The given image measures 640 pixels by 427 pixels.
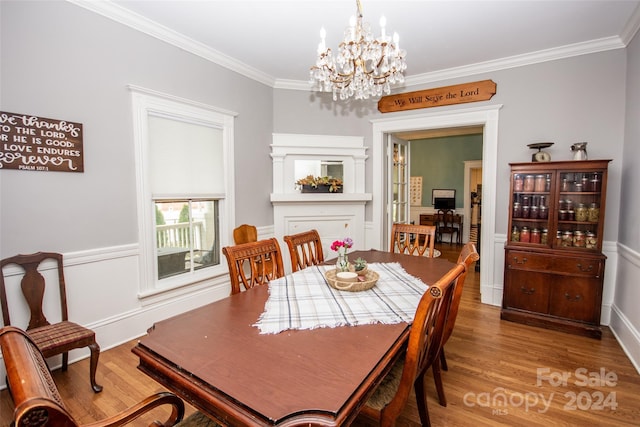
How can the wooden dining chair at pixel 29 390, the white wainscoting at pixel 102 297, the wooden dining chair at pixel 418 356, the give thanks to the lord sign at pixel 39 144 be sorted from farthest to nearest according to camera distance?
1. the white wainscoting at pixel 102 297
2. the give thanks to the lord sign at pixel 39 144
3. the wooden dining chair at pixel 418 356
4. the wooden dining chair at pixel 29 390

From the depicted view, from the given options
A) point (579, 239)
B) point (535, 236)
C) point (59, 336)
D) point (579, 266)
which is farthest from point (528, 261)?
point (59, 336)

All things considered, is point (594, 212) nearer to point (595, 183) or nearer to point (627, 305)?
point (595, 183)

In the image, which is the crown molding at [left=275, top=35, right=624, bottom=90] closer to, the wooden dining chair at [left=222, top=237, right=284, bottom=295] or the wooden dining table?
the wooden dining chair at [left=222, top=237, right=284, bottom=295]

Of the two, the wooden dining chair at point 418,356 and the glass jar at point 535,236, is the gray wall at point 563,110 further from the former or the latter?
the wooden dining chair at point 418,356

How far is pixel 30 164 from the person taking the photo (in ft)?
6.86

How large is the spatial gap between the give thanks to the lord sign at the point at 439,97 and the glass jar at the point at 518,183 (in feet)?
3.34

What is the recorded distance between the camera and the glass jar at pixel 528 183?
123 inches

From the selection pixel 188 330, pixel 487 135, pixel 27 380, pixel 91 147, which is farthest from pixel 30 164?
pixel 487 135

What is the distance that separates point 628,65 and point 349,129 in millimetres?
2854

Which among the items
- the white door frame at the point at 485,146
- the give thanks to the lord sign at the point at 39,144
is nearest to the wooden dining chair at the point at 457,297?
the white door frame at the point at 485,146

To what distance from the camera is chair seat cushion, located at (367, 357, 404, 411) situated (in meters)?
1.31

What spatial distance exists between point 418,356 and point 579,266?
8.68 ft

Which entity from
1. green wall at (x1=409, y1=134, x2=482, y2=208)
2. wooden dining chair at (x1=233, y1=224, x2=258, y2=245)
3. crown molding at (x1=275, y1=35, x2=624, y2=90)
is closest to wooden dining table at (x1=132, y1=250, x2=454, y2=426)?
wooden dining chair at (x1=233, y1=224, x2=258, y2=245)

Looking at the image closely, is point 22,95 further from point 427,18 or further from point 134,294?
point 427,18
